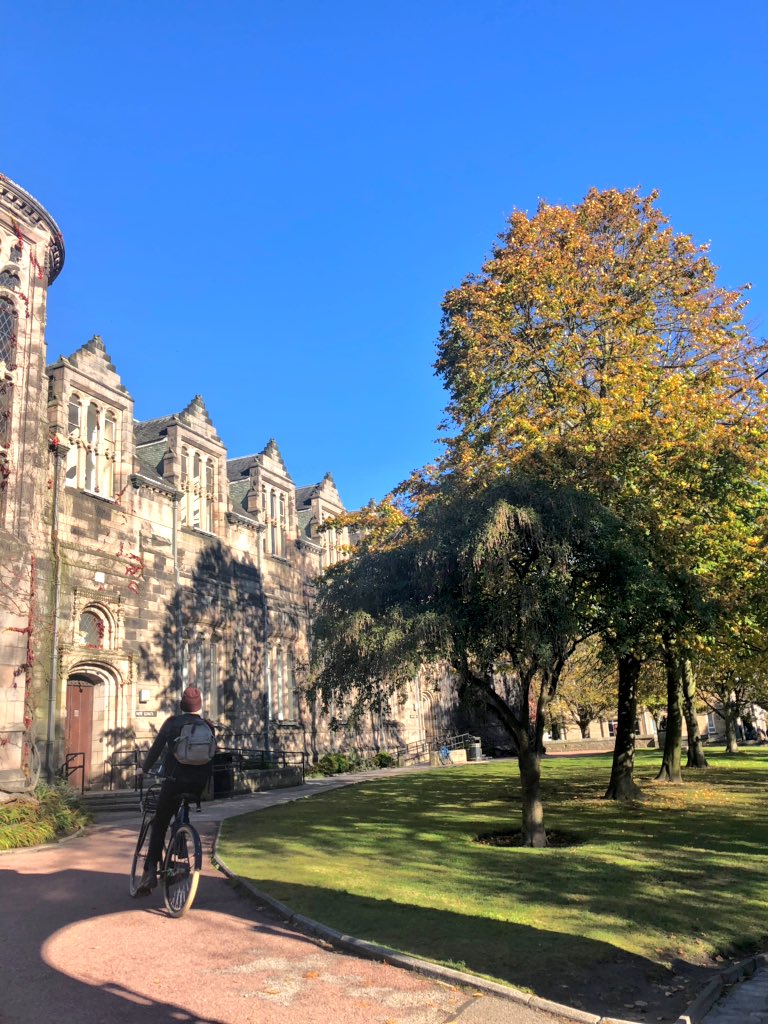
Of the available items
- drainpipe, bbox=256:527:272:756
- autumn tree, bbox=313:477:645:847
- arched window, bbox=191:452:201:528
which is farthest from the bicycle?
drainpipe, bbox=256:527:272:756

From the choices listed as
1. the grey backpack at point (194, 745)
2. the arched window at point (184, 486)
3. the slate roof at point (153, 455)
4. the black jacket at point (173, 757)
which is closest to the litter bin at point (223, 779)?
the arched window at point (184, 486)

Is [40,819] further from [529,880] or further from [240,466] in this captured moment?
[240,466]

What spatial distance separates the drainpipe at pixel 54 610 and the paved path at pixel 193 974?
11498 millimetres

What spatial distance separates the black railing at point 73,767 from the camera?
66.6 feet

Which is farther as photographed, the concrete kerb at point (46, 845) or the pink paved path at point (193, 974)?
the concrete kerb at point (46, 845)

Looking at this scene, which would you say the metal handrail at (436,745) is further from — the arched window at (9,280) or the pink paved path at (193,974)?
the pink paved path at (193,974)

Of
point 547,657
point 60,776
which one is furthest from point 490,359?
point 60,776

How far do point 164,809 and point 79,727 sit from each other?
15690 mm

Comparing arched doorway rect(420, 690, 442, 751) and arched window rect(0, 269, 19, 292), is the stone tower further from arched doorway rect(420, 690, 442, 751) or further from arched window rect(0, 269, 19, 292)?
arched doorway rect(420, 690, 442, 751)

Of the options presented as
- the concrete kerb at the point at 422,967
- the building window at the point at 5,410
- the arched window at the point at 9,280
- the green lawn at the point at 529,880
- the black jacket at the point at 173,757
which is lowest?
the green lawn at the point at 529,880

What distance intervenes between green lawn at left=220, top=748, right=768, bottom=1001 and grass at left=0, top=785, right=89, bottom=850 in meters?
2.98

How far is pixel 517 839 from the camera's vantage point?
1434 centimetres

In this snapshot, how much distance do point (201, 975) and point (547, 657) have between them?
800 cm

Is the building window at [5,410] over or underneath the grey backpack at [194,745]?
over
